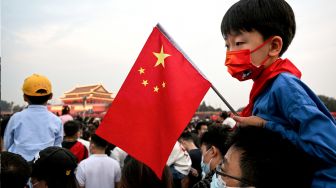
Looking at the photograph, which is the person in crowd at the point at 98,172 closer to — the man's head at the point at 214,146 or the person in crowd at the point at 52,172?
the man's head at the point at 214,146

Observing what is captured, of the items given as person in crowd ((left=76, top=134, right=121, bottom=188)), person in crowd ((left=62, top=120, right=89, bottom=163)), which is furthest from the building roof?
person in crowd ((left=76, top=134, right=121, bottom=188))

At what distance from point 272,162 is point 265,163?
3 centimetres

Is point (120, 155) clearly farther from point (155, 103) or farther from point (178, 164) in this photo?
point (155, 103)

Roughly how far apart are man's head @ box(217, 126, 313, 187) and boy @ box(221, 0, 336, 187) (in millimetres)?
40

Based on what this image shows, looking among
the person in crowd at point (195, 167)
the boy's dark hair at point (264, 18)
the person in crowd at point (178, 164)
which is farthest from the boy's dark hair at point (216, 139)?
A: the boy's dark hair at point (264, 18)

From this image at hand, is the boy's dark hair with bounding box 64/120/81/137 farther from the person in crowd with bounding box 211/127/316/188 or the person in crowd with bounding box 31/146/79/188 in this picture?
the person in crowd with bounding box 211/127/316/188

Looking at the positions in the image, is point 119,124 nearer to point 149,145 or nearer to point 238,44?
point 149,145

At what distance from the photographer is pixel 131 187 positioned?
2.60 meters

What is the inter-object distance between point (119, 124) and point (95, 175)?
6.43 feet

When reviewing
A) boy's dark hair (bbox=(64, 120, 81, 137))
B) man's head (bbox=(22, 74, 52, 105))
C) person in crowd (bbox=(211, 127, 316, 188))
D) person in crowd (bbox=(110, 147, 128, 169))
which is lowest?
person in crowd (bbox=(110, 147, 128, 169))

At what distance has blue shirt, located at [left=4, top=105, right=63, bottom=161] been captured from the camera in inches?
149

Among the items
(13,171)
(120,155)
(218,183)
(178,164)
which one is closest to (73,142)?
(120,155)

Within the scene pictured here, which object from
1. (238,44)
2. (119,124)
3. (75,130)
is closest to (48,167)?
(119,124)

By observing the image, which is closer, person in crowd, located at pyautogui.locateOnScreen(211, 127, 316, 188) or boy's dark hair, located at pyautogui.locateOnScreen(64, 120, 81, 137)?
person in crowd, located at pyautogui.locateOnScreen(211, 127, 316, 188)
